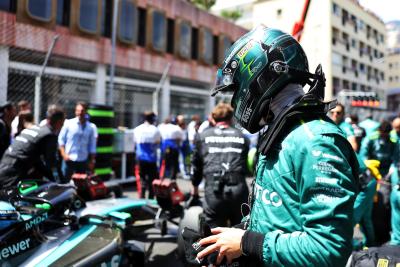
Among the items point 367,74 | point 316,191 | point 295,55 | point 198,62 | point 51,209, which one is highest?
point 367,74

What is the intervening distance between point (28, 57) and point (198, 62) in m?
9.65

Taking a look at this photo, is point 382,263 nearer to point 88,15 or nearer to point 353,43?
point 88,15

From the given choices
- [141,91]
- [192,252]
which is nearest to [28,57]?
[141,91]

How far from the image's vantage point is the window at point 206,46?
18984 millimetres

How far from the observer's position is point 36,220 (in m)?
2.70

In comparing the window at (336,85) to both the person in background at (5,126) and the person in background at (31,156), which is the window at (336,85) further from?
the person in background at (31,156)

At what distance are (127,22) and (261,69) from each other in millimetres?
14218

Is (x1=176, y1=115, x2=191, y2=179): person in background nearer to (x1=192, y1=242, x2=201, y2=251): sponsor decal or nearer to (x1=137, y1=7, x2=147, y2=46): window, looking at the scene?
(x1=137, y1=7, x2=147, y2=46): window

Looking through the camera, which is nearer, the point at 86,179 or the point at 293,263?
the point at 293,263

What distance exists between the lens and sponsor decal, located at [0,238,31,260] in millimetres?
2350

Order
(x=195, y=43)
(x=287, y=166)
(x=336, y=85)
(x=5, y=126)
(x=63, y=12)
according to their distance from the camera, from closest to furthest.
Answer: (x=287, y=166)
(x=5, y=126)
(x=63, y=12)
(x=195, y=43)
(x=336, y=85)

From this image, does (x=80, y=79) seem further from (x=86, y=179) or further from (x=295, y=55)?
(x=295, y=55)

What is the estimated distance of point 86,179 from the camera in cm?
437

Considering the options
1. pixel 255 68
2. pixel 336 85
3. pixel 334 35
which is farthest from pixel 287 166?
pixel 334 35
